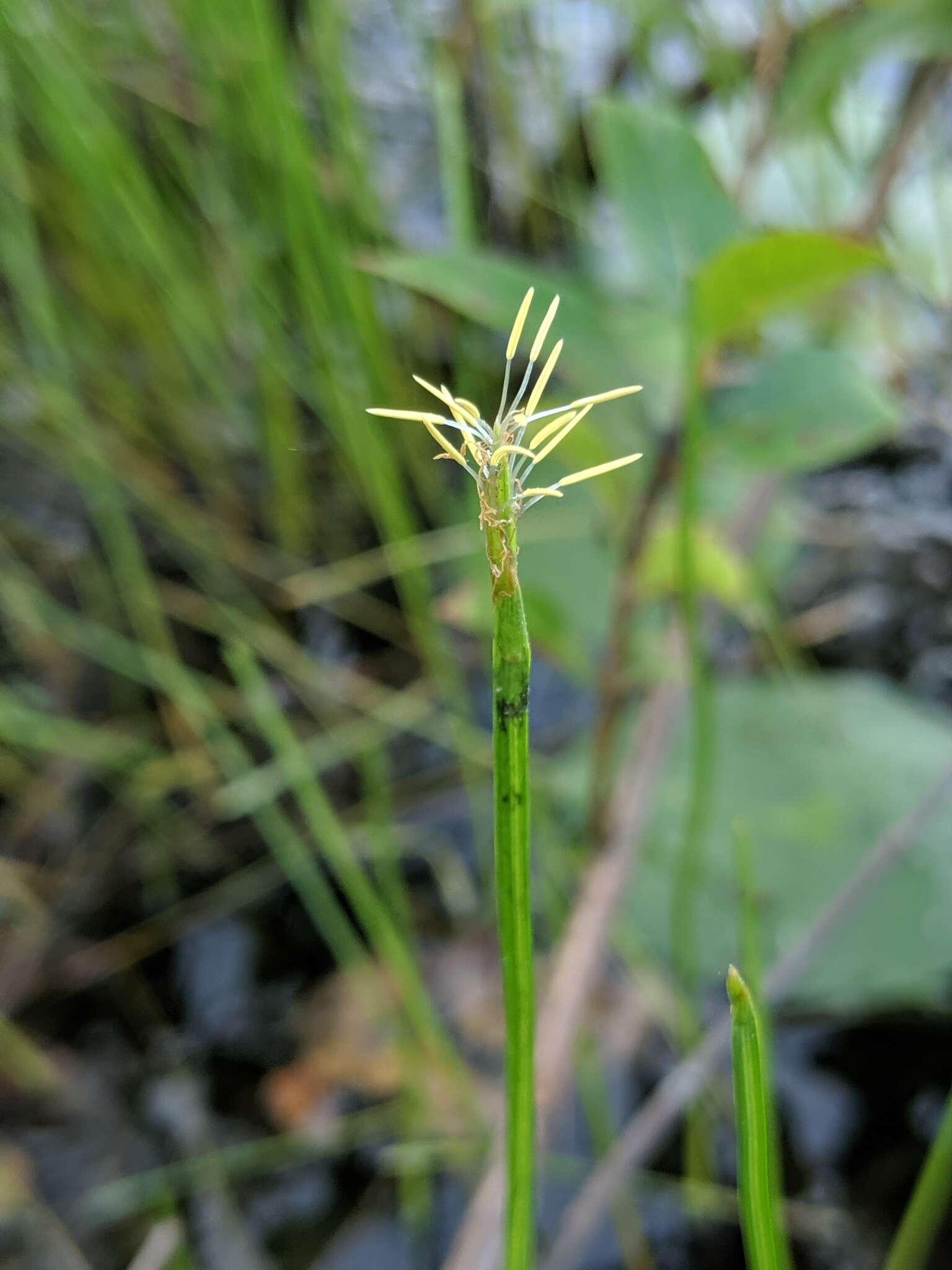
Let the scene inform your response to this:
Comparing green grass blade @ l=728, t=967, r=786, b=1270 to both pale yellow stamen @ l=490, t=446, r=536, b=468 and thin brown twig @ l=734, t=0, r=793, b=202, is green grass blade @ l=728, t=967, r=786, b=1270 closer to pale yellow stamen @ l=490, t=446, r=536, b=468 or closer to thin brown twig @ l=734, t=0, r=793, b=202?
pale yellow stamen @ l=490, t=446, r=536, b=468

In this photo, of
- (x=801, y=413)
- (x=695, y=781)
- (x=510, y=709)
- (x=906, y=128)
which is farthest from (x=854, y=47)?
(x=510, y=709)

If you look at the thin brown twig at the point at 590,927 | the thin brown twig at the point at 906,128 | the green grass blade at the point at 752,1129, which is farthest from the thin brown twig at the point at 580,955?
the thin brown twig at the point at 906,128

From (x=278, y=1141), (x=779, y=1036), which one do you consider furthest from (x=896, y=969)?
(x=278, y=1141)

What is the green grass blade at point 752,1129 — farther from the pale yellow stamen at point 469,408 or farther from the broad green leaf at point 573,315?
the broad green leaf at point 573,315

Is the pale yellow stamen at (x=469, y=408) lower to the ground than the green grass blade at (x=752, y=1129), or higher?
higher

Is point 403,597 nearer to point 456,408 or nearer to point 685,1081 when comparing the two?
point 685,1081

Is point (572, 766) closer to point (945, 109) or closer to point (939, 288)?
point (939, 288)
